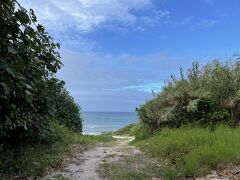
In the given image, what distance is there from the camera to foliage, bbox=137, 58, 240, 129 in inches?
555

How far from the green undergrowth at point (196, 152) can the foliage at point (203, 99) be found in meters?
2.49

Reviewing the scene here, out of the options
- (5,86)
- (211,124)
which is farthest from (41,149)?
(5,86)

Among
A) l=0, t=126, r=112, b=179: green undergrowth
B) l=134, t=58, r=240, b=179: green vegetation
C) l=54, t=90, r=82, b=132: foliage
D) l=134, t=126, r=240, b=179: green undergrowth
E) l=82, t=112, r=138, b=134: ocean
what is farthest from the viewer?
l=82, t=112, r=138, b=134: ocean

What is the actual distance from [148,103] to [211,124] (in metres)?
4.02

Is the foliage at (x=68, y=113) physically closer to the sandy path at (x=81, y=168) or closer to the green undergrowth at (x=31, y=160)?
the green undergrowth at (x=31, y=160)

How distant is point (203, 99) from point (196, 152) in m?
5.91

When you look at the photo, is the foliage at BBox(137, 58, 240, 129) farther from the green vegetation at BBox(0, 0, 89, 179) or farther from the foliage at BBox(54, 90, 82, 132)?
the foliage at BBox(54, 90, 82, 132)

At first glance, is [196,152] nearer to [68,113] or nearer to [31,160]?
[31,160]

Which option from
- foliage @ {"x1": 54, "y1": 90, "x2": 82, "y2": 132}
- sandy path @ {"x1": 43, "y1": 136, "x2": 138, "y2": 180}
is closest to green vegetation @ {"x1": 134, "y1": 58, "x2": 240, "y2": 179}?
sandy path @ {"x1": 43, "y1": 136, "x2": 138, "y2": 180}

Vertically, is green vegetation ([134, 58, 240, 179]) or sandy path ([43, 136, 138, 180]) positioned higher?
green vegetation ([134, 58, 240, 179])

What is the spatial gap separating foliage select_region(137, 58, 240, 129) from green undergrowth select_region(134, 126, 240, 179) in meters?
2.49

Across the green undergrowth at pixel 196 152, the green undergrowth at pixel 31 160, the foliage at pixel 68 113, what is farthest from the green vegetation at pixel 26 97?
the foliage at pixel 68 113

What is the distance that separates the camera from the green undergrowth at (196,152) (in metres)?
8.22

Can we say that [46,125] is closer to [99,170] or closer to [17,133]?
[17,133]
